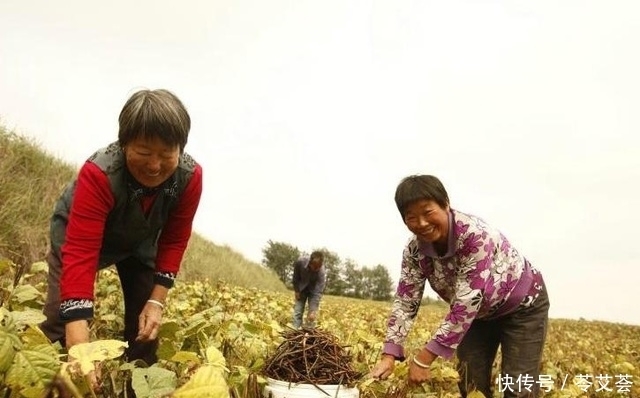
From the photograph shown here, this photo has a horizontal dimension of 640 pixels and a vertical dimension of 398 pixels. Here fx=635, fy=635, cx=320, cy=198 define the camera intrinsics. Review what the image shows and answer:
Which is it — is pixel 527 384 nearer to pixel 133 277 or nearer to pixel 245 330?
pixel 245 330

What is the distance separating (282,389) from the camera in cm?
213

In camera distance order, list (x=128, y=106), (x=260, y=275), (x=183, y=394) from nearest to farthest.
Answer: (x=183, y=394) → (x=128, y=106) → (x=260, y=275)

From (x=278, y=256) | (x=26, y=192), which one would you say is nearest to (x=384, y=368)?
(x=26, y=192)

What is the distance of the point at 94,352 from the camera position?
168 centimetres

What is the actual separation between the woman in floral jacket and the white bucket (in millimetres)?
1101

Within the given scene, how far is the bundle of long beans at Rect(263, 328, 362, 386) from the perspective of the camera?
222 centimetres

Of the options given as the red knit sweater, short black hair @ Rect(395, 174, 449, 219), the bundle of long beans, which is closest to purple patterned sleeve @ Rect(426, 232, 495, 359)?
short black hair @ Rect(395, 174, 449, 219)

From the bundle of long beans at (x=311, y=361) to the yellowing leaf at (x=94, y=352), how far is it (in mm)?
699

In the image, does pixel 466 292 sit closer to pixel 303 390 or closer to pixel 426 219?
pixel 426 219

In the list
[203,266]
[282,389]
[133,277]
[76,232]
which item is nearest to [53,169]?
[203,266]

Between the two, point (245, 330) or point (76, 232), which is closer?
point (76, 232)

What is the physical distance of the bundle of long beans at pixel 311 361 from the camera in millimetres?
2221

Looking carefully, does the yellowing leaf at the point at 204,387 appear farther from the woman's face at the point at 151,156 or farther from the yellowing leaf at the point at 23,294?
the yellowing leaf at the point at 23,294

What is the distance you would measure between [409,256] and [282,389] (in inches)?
70.4
